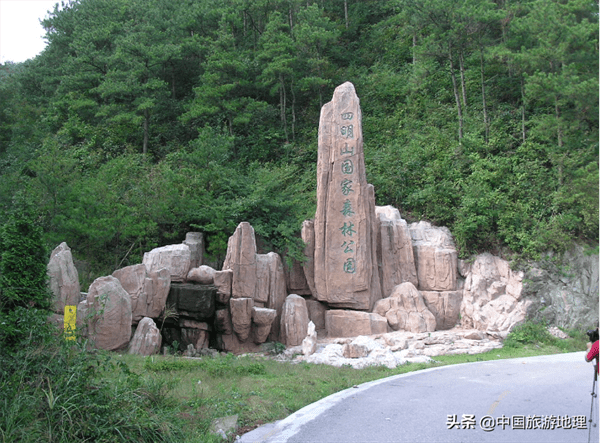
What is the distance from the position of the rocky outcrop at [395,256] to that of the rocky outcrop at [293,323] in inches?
119

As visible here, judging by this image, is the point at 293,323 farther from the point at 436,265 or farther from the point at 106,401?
the point at 106,401

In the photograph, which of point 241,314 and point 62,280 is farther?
point 241,314

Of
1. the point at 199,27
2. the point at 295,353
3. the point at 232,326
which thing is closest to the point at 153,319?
the point at 232,326

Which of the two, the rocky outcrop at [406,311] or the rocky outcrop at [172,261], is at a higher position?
the rocky outcrop at [172,261]

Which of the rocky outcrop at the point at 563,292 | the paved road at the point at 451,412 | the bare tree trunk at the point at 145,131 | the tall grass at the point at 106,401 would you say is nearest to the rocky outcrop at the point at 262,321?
the paved road at the point at 451,412

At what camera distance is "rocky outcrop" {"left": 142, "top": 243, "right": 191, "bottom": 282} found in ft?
43.3

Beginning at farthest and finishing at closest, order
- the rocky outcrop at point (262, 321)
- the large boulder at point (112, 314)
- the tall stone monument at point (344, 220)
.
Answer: the tall stone monument at point (344, 220) → the rocky outcrop at point (262, 321) → the large boulder at point (112, 314)

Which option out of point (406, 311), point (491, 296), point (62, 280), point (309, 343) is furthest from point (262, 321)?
point (491, 296)

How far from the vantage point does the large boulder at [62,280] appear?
10703 mm

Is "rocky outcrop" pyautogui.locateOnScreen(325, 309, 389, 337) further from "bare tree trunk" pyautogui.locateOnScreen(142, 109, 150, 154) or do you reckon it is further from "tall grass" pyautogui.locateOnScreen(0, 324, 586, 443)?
"bare tree trunk" pyautogui.locateOnScreen(142, 109, 150, 154)

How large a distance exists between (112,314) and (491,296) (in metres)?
10.9

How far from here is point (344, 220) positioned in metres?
14.7

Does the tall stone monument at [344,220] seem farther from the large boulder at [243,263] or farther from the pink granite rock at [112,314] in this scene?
the pink granite rock at [112,314]

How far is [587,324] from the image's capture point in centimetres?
1390
